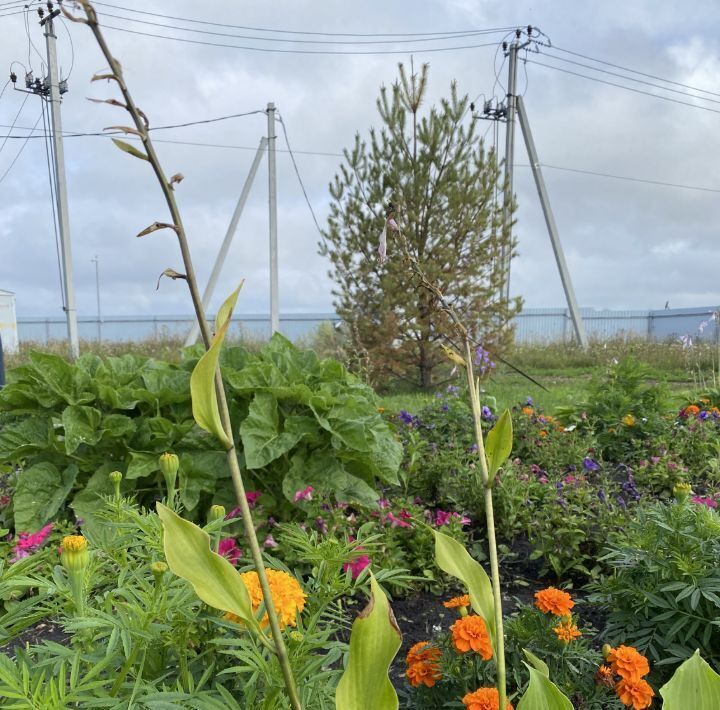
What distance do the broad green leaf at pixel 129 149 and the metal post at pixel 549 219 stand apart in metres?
12.8

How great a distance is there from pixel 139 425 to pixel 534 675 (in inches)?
89.6

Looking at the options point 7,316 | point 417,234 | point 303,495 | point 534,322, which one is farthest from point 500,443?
point 534,322

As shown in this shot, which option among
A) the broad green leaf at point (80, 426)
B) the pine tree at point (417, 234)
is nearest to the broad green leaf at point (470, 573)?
the broad green leaf at point (80, 426)

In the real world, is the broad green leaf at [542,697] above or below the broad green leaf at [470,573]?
below

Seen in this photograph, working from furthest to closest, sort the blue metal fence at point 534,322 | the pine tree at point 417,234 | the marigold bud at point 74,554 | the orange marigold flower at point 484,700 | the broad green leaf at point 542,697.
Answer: the blue metal fence at point 534,322, the pine tree at point 417,234, the orange marigold flower at point 484,700, the marigold bud at point 74,554, the broad green leaf at point 542,697

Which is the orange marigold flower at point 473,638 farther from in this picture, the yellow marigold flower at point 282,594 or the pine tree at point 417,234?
the pine tree at point 417,234

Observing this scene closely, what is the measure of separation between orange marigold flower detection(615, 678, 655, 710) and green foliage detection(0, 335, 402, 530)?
1348mm

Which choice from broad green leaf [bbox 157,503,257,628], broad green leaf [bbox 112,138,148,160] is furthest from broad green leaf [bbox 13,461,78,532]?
broad green leaf [bbox 112,138,148,160]

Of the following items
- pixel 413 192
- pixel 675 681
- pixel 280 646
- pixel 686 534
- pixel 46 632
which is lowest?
pixel 46 632

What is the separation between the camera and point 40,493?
8.68ft

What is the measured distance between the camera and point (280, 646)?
65cm

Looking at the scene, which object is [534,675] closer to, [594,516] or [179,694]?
[179,694]

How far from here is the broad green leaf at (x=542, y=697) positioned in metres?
0.72

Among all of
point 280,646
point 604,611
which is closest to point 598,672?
point 604,611
